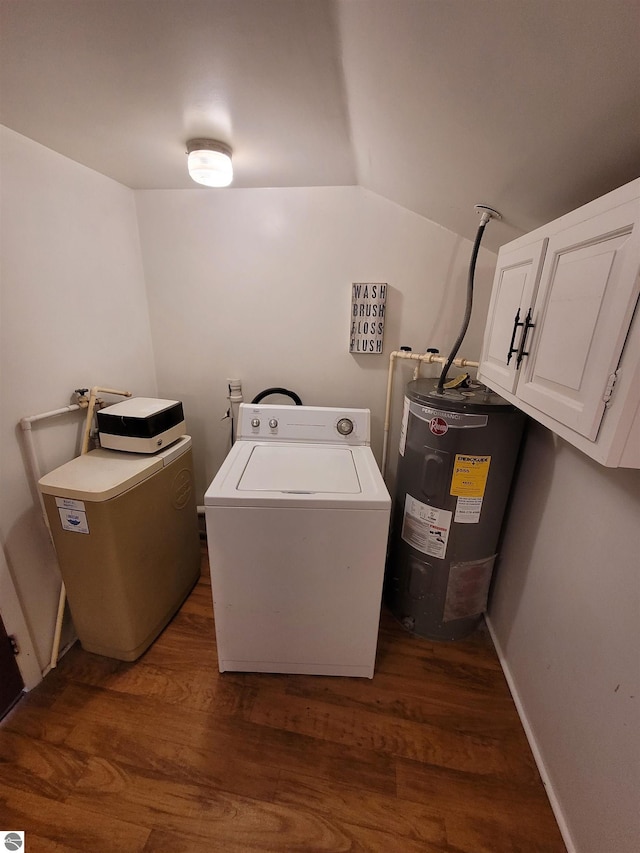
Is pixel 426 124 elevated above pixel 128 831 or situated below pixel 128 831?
above

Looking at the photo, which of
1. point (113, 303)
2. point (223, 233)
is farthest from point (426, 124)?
point (113, 303)

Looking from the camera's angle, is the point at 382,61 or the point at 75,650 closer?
the point at 382,61

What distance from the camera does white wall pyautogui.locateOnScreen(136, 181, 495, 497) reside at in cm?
172

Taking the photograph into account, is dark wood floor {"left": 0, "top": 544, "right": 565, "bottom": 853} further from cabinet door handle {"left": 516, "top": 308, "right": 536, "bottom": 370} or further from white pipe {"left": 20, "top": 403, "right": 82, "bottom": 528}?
cabinet door handle {"left": 516, "top": 308, "right": 536, "bottom": 370}

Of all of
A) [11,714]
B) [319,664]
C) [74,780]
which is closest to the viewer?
[74,780]

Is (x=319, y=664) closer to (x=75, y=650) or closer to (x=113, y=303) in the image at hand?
(x=75, y=650)

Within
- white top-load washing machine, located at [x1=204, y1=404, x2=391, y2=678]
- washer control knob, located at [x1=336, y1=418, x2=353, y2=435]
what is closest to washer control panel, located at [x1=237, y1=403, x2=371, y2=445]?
washer control knob, located at [x1=336, y1=418, x2=353, y2=435]

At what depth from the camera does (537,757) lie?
1195mm

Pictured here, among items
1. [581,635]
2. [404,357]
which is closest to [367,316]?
[404,357]

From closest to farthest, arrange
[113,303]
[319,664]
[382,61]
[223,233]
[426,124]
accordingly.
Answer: [382,61], [426,124], [319,664], [113,303], [223,233]

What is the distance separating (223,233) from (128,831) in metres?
2.38

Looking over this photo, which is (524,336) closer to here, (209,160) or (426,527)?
(426,527)

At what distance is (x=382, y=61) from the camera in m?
0.79

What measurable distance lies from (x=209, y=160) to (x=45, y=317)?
2.90 feet
